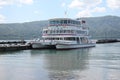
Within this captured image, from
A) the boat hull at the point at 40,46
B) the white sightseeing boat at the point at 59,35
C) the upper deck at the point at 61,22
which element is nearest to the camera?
the white sightseeing boat at the point at 59,35

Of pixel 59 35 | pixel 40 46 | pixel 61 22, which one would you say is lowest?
pixel 40 46

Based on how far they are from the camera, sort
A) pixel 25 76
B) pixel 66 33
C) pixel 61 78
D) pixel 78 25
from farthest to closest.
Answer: pixel 78 25 < pixel 66 33 < pixel 25 76 < pixel 61 78

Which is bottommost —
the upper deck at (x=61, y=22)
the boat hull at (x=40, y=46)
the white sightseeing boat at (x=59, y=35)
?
the boat hull at (x=40, y=46)

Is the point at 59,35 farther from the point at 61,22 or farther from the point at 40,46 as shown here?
the point at 40,46

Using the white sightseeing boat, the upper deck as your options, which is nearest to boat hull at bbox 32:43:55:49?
the white sightseeing boat

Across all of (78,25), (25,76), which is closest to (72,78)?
(25,76)

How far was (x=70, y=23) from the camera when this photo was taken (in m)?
79.0

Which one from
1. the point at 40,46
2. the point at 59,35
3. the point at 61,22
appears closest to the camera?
the point at 59,35

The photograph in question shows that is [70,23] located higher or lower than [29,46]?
higher

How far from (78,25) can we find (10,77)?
5297 cm

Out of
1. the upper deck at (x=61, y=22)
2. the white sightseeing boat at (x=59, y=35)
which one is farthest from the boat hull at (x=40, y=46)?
the upper deck at (x=61, y=22)

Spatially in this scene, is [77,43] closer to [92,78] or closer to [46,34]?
[46,34]

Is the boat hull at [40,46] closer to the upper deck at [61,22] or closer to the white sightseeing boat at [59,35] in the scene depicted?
the white sightseeing boat at [59,35]

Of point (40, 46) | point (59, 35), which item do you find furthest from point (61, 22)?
point (40, 46)
